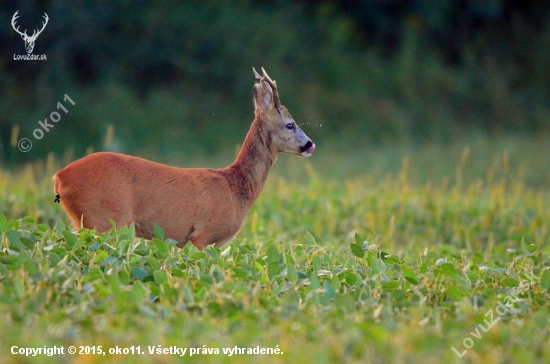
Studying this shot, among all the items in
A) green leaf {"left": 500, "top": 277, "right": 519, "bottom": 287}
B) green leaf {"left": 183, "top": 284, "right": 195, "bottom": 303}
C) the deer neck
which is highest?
the deer neck

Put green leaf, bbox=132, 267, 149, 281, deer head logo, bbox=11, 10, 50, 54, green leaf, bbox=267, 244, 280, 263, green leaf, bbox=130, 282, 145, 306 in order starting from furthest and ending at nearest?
1. deer head logo, bbox=11, 10, 50, 54
2. green leaf, bbox=267, 244, 280, 263
3. green leaf, bbox=132, 267, 149, 281
4. green leaf, bbox=130, 282, 145, 306

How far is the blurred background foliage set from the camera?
49.3 ft

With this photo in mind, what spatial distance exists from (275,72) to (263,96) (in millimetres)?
10642

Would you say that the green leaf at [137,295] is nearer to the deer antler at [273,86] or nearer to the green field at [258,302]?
the green field at [258,302]

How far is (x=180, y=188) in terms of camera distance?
217 inches

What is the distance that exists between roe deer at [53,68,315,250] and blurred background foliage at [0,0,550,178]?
7973 millimetres

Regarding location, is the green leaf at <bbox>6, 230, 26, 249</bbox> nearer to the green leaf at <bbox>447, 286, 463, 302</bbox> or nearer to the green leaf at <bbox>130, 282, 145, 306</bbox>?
the green leaf at <bbox>130, 282, 145, 306</bbox>

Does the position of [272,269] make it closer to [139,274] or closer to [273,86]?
[139,274]

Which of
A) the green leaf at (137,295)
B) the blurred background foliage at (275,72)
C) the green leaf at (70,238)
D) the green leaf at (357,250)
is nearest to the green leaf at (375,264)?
the green leaf at (357,250)

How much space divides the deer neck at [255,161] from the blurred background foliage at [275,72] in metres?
7.92

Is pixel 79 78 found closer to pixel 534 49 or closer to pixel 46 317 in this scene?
pixel 534 49

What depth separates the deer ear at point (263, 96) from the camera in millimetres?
6014

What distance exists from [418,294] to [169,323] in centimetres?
159

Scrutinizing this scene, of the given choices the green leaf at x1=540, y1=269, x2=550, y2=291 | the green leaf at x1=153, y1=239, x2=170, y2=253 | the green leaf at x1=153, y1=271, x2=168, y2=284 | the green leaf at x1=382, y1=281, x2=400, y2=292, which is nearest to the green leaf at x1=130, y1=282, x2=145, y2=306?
the green leaf at x1=153, y1=271, x2=168, y2=284
